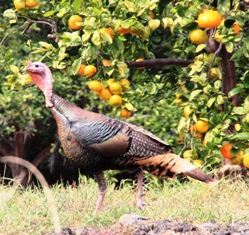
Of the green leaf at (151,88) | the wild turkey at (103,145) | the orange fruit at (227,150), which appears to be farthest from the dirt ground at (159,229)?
the green leaf at (151,88)

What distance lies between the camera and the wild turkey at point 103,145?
19.8 ft

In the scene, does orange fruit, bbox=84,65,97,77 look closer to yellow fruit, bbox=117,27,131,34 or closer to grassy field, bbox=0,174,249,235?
yellow fruit, bbox=117,27,131,34

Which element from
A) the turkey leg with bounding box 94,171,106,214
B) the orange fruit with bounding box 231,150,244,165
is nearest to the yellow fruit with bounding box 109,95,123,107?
the turkey leg with bounding box 94,171,106,214

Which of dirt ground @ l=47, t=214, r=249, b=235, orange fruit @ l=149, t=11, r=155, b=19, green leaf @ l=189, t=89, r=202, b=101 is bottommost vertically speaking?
dirt ground @ l=47, t=214, r=249, b=235

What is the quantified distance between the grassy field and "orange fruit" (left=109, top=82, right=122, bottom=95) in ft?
3.09

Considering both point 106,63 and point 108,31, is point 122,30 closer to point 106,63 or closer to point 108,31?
point 108,31

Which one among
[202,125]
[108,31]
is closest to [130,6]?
[108,31]

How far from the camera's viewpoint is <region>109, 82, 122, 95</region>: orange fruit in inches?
264

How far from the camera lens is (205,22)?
599 cm

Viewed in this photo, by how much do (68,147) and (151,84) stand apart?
6.10ft

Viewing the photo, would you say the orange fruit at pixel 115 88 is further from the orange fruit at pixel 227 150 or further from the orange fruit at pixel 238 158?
the orange fruit at pixel 238 158

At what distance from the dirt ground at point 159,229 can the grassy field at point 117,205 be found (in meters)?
0.24

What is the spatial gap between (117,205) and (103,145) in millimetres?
593

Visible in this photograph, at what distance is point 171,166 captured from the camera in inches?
250
